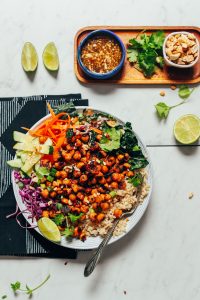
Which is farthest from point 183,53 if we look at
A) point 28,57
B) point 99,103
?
point 28,57

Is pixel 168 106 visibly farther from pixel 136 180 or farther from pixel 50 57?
pixel 50 57

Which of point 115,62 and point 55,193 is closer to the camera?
point 55,193

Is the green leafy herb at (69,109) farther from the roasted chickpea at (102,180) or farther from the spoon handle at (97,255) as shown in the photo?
the spoon handle at (97,255)

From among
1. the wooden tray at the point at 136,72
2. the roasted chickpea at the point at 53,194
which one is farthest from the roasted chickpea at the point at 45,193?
the wooden tray at the point at 136,72

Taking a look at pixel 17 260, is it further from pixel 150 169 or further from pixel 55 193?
pixel 150 169

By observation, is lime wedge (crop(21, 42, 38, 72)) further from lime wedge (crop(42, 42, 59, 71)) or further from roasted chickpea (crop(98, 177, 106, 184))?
roasted chickpea (crop(98, 177, 106, 184))
